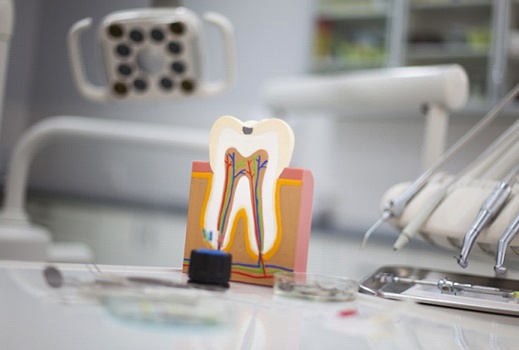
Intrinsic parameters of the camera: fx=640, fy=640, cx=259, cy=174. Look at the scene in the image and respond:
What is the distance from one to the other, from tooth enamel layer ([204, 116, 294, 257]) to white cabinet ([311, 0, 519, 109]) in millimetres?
2434

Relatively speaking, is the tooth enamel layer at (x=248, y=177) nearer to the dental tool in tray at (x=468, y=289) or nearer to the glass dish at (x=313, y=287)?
the glass dish at (x=313, y=287)

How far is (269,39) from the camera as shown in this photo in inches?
144

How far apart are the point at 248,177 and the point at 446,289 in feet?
0.67

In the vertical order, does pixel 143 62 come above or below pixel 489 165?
above

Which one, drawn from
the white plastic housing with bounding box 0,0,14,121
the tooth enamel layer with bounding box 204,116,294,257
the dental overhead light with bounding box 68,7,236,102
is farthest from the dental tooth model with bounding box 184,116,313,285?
the dental overhead light with bounding box 68,7,236,102

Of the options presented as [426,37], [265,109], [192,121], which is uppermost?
[426,37]

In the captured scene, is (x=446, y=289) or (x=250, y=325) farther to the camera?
(x=446, y=289)

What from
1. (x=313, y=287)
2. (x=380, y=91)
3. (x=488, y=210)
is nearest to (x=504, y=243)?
(x=488, y=210)

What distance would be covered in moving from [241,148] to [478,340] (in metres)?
0.26

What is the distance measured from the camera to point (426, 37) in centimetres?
306

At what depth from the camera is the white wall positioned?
131 inches

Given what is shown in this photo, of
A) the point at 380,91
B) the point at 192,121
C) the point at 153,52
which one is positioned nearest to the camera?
the point at 153,52

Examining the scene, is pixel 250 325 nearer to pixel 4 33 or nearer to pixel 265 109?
pixel 4 33

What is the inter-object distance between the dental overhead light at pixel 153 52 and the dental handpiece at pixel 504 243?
32.7 inches
